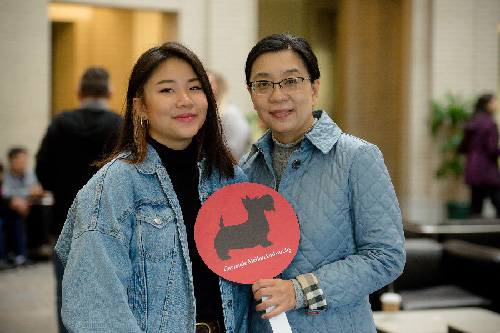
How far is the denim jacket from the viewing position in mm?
1406

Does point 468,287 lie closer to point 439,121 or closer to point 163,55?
point 163,55

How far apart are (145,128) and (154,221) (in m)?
0.30

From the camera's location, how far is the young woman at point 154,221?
1.41 metres

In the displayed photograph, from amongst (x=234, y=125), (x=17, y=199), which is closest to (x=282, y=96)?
(x=234, y=125)

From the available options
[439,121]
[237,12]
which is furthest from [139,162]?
[439,121]

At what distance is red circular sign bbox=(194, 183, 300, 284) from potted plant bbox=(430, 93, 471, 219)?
28.7 ft

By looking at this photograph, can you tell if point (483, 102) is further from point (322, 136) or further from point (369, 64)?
point (322, 136)

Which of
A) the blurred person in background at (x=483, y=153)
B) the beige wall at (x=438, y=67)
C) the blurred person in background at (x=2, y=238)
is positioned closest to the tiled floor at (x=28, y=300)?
the blurred person in background at (x=2, y=238)

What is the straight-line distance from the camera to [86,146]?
3555 millimetres

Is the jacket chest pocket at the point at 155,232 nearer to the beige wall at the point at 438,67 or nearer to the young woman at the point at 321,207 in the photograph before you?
the young woman at the point at 321,207

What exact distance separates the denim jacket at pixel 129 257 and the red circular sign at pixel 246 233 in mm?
69

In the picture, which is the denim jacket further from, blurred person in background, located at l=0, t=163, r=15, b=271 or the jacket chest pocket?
blurred person in background, located at l=0, t=163, r=15, b=271

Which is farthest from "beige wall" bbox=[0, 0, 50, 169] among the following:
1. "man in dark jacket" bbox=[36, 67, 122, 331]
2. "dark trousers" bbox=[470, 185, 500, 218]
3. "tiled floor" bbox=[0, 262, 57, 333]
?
"dark trousers" bbox=[470, 185, 500, 218]

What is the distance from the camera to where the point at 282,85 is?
5.83ft
